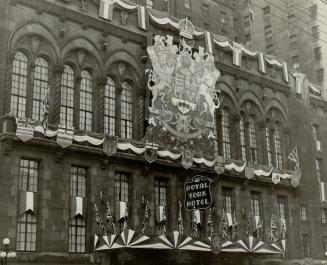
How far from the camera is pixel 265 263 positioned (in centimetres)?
4753

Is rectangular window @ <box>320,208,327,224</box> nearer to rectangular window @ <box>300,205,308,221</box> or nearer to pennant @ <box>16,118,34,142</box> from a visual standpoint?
rectangular window @ <box>300,205,308,221</box>

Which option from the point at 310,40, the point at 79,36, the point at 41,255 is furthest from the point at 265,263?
the point at 310,40

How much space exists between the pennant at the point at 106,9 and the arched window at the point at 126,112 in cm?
539

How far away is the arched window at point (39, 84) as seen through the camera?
36719mm

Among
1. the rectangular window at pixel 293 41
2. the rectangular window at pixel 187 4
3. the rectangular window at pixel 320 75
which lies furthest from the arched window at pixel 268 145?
the rectangular window at pixel 293 41

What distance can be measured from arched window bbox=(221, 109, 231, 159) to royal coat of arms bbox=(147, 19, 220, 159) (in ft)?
8.47

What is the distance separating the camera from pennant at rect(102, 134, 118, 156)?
37.8 m

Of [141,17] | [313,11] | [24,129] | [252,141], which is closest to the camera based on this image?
[24,129]

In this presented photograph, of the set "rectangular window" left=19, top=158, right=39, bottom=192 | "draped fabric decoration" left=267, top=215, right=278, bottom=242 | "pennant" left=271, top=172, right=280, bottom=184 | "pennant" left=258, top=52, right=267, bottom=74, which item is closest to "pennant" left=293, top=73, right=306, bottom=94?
"pennant" left=258, top=52, right=267, bottom=74

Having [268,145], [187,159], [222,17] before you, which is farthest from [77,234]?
[222,17]

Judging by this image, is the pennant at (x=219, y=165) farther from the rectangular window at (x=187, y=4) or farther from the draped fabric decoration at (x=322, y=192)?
the rectangular window at (x=187, y=4)

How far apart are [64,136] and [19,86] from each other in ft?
15.3

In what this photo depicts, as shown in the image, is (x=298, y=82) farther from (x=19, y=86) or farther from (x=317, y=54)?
(x=19, y=86)

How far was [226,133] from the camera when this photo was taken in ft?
163
